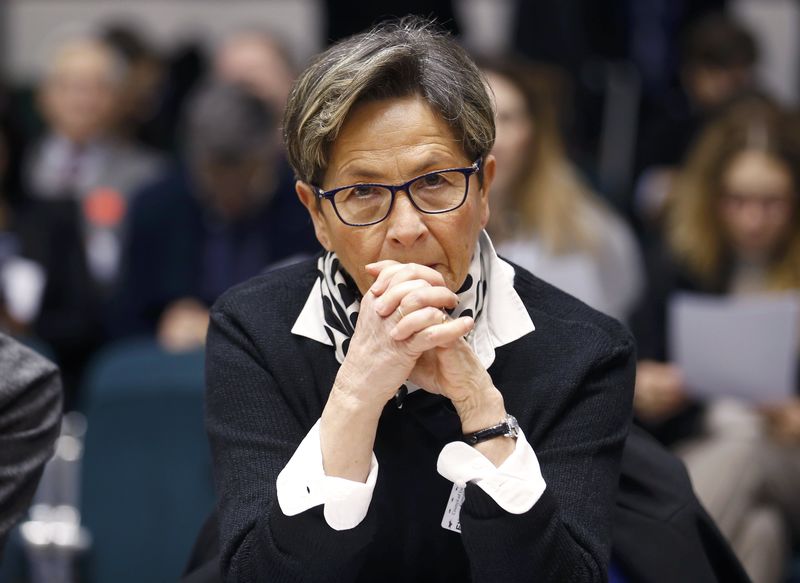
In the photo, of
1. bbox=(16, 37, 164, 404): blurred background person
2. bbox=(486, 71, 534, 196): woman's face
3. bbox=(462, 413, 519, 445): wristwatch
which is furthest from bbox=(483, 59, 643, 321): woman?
bbox=(462, 413, 519, 445): wristwatch

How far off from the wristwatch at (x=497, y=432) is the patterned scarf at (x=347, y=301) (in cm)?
19

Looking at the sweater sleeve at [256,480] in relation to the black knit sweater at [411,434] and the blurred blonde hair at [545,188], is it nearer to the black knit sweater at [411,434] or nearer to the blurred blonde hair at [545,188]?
the black knit sweater at [411,434]

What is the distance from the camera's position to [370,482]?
180cm

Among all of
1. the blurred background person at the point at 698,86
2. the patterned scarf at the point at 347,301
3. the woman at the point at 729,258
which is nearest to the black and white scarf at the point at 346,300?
the patterned scarf at the point at 347,301

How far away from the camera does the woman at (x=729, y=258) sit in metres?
3.33

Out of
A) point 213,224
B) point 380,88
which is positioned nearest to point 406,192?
point 380,88

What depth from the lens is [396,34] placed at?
193 centimetres

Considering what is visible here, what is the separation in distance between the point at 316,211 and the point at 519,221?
6.46 feet

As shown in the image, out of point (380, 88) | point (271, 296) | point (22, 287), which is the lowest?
point (22, 287)

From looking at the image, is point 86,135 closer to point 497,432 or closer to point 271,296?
point 271,296

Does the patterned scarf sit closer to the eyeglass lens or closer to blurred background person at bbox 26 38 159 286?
the eyeglass lens

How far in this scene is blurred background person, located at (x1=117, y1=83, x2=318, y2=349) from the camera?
13.2 feet

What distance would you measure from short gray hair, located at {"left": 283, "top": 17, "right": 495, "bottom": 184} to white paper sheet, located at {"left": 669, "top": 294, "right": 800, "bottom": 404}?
157cm

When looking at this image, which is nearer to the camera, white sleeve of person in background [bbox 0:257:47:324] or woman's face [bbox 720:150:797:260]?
woman's face [bbox 720:150:797:260]
